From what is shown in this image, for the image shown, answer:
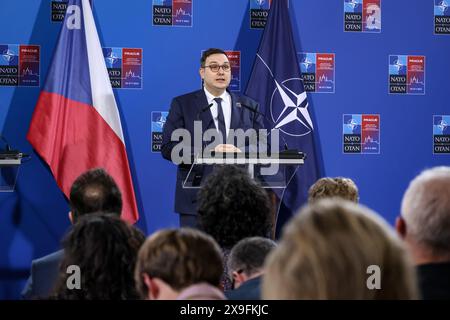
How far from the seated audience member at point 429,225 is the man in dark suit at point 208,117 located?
9.37ft

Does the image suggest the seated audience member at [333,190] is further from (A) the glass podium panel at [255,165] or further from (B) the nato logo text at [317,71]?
(B) the nato logo text at [317,71]

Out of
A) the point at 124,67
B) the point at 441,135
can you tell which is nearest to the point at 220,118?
the point at 124,67

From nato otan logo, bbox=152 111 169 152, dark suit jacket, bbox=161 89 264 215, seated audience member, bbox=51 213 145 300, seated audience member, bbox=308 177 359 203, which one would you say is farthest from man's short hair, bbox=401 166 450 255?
nato otan logo, bbox=152 111 169 152

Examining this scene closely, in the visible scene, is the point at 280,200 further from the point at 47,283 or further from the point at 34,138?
→ the point at 47,283

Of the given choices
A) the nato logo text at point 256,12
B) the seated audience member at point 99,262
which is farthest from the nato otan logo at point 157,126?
the seated audience member at point 99,262

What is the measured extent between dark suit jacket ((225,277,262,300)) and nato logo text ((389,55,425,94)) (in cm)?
458

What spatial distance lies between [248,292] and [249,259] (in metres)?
0.26

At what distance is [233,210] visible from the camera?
10.5 ft

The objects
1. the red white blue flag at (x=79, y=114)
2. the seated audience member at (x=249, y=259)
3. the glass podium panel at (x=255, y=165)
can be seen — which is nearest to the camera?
the seated audience member at (x=249, y=259)

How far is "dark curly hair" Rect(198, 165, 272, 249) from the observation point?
3.16 metres

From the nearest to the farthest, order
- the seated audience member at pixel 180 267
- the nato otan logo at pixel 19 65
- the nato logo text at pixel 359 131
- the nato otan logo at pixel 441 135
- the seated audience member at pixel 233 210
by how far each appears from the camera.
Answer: the seated audience member at pixel 180 267
the seated audience member at pixel 233 210
the nato otan logo at pixel 19 65
the nato logo text at pixel 359 131
the nato otan logo at pixel 441 135

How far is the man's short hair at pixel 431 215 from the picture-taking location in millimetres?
1932
